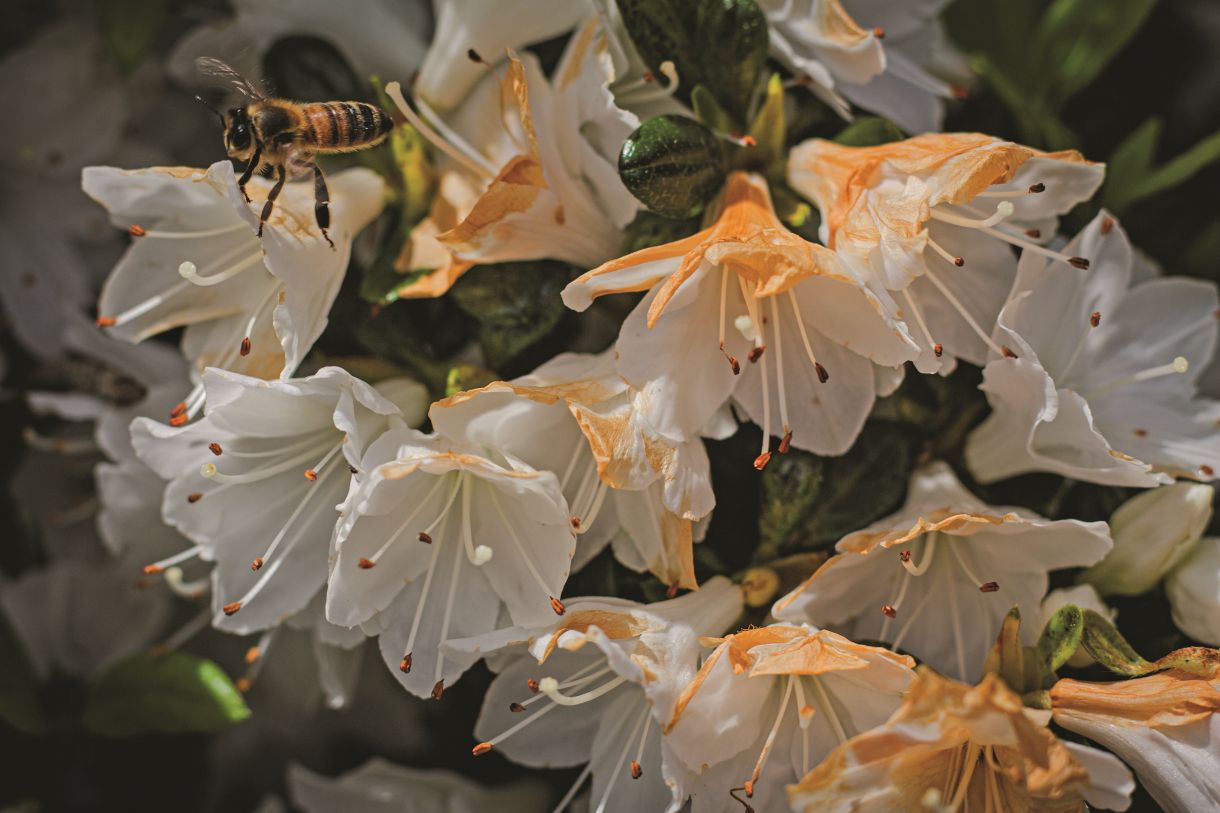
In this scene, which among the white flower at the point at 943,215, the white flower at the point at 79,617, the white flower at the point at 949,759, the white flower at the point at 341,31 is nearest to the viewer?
the white flower at the point at 949,759

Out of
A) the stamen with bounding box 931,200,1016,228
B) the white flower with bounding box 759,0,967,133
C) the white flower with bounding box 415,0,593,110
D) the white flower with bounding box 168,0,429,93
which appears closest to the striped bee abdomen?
the white flower with bounding box 415,0,593,110

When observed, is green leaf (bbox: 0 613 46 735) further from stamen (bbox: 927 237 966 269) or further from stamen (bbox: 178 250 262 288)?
stamen (bbox: 927 237 966 269)

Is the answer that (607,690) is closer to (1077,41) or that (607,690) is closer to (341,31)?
(341,31)

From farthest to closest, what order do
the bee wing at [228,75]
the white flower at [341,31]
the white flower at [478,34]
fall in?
the white flower at [341,31], the white flower at [478,34], the bee wing at [228,75]

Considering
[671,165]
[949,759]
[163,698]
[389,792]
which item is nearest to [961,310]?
[671,165]

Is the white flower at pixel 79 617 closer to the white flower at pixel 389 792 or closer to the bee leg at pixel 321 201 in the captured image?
the white flower at pixel 389 792

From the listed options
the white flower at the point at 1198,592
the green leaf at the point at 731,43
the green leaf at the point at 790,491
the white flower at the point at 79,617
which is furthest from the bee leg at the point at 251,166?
the white flower at the point at 1198,592

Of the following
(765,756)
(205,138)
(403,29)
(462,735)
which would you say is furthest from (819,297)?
(205,138)

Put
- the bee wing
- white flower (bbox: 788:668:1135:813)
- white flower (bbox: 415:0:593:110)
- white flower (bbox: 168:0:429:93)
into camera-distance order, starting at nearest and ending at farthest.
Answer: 1. white flower (bbox: 788:668:1135:813)
2. the bee wing
3. white flower (bbox: 415:0:593:110)
4. white flower (bbox: 168:0:429:93)
